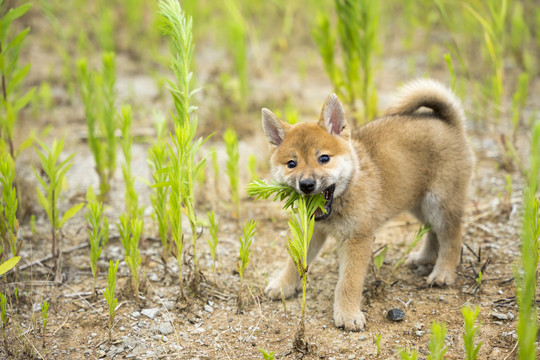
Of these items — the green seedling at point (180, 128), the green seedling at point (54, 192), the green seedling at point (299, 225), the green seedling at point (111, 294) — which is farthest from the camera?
the green seedling at point (54, 192)

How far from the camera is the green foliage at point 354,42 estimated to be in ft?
16.1

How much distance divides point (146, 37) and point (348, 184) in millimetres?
6231

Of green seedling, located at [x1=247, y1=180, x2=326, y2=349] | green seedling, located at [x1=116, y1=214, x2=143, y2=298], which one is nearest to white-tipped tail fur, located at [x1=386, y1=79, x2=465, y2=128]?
green seedling, located at [x1=247, y1=180, x2=326, y2=349]

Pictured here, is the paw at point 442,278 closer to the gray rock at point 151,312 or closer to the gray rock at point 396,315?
the gray rock at point 396,315

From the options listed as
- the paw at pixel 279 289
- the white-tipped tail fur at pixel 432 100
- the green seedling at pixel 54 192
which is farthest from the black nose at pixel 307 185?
the green seedling at pixel 54 192

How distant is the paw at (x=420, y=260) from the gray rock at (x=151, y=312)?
6.85 feet

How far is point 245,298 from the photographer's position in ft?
11.2

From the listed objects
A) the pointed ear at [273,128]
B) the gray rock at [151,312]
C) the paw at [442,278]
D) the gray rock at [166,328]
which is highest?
the pointed ear at [273,128]

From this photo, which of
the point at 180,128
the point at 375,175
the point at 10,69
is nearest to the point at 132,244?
the point at 180,128

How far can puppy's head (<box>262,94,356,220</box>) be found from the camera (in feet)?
9.96

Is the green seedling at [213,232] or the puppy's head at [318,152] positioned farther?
the green seedling at [213,232]

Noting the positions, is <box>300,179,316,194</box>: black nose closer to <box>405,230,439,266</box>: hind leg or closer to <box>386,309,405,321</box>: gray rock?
<box>386,309,405,321</box>: gray rock

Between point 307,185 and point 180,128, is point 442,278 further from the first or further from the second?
point 180,128

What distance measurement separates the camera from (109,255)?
154 inches
